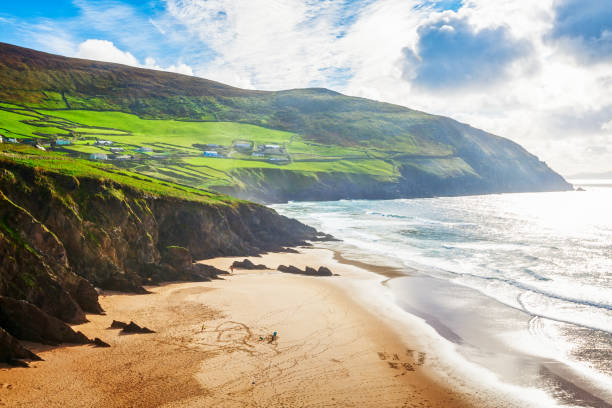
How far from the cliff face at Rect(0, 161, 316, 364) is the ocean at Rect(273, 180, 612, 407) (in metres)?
19.8

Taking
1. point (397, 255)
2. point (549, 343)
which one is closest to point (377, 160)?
point (397, 255)

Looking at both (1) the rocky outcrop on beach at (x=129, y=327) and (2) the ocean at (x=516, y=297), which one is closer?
(2) the ocean at (x=516, y=297)

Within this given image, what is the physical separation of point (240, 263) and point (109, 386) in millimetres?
23330

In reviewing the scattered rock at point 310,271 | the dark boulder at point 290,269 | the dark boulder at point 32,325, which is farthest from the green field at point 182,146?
the dark boulder at point 32,325

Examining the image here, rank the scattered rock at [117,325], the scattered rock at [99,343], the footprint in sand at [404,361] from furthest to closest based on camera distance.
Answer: the scattered rock at [117,325] < the footprint in sand at [404,361] < the scattered rock at [99,343]

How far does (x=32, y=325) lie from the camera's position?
1608 cm

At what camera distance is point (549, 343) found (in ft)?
70.0

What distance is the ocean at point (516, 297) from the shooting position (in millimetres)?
17859

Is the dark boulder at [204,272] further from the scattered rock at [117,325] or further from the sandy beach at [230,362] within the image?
the scattered rock at [117,325]

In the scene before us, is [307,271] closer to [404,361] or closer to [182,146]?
[404,361]

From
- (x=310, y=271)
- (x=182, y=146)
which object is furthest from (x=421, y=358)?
(x=182, y=146)

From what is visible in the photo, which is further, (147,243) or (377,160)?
(377,160)

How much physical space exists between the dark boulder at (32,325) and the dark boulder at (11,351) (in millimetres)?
1625

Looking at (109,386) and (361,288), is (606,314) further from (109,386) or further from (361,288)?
(109,386)
